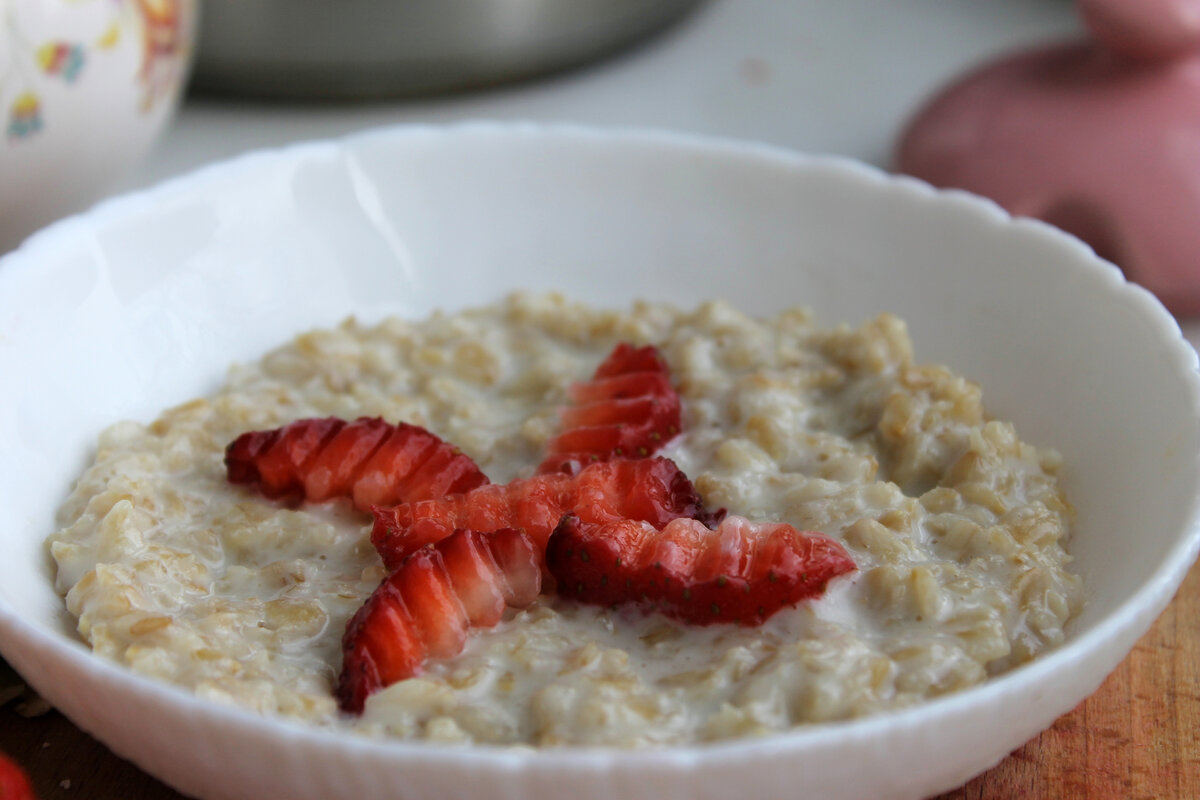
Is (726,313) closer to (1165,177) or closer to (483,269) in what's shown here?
(483,269)

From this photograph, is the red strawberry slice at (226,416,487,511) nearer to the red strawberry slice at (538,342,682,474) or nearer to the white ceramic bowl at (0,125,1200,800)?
the red strawberry slice at (538,342,682,474)

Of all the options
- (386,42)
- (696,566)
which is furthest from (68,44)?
(696,566)

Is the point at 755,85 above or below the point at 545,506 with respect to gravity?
below

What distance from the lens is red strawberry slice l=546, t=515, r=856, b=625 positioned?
1.31 m

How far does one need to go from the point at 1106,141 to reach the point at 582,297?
899mm

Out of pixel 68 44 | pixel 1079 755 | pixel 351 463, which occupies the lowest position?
pixel 1079 755

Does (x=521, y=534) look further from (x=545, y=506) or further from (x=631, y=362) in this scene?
(x=631, y=362)

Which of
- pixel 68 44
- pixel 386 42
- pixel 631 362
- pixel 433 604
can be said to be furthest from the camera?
pixel 386 42

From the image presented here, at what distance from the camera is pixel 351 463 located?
1.54 meters

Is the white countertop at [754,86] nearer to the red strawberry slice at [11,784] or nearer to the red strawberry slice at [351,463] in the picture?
the red strawberry slice at [351,463]

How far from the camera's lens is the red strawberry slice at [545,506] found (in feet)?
4.59

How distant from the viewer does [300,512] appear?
1521mm

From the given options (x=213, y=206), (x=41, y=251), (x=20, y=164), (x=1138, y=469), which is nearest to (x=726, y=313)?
(x=1138, y=469)

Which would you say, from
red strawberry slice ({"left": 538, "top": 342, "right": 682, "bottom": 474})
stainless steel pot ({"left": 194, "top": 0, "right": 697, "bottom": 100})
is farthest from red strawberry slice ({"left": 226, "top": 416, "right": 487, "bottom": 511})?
stainless steel pot ({"left": 194, "top": 0, "right": 697, "bottom": 100})
